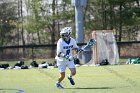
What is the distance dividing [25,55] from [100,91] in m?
12.9

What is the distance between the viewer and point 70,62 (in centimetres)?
1504

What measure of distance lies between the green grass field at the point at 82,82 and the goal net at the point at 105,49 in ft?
11.6

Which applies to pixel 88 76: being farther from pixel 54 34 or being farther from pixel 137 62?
pixel 54 34

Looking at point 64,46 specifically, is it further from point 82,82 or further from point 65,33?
point 82,82

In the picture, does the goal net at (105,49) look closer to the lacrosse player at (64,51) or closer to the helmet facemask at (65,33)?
the lacrosse player at (64,51)

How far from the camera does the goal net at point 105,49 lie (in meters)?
25.1

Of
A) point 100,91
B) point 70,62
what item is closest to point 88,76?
point 70,62

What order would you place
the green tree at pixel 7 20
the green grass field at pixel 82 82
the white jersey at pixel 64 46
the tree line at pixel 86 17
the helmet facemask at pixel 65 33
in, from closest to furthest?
the green grass field at pixel 82 82 < the helmet facemask at pixel 65 33 < the white jersey at pixel 64 46 < the tree line at pixel 86 17 < the green tree at pixel 7 20

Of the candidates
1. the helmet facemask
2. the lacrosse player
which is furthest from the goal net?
the helmet facemask

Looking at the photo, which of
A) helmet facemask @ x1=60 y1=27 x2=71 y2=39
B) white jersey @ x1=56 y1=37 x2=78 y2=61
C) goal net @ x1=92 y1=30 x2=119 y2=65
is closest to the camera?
helmet facemask @ x1=60 y1=27 x2=71 y2=39

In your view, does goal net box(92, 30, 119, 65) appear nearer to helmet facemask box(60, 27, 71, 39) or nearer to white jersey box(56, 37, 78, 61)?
white jersey box(56, 37, 78, 61)

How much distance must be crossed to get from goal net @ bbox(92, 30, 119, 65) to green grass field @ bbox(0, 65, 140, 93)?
3.53m

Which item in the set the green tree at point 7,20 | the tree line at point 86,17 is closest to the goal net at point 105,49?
the tree line at point 86,17

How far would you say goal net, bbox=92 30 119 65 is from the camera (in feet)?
82.4
